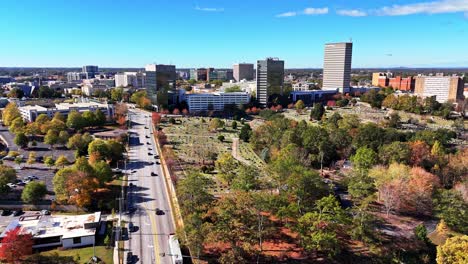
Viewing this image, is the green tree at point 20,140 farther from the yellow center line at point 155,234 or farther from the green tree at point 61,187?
the yellow center line at point 155,234

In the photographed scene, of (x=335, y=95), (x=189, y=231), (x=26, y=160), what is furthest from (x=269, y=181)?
(x=335, y=95)

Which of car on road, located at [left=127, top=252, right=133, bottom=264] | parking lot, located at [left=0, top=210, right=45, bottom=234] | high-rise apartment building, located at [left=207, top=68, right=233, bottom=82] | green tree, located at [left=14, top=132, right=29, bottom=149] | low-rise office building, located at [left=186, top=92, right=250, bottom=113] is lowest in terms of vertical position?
car on road, located at [left=127, top=252, right=133, bottom=264]

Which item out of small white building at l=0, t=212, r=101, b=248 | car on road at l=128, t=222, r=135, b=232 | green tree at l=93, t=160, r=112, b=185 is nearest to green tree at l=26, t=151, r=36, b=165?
green tree at l=93, t=160, r=112, b=185

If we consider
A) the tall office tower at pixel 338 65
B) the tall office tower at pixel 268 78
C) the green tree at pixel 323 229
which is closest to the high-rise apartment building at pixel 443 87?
the tall office tower at pixel 338 65

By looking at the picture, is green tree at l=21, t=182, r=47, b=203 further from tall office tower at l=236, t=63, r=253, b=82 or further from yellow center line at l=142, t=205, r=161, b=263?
tall office tower at l=236, t=63, r=253, b=82

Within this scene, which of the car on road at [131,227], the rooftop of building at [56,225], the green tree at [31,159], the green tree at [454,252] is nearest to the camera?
the green tree at [454,252]

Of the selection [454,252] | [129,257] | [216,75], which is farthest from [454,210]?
[216,75]

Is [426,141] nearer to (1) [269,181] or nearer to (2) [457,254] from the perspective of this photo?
(1) [269,181]
